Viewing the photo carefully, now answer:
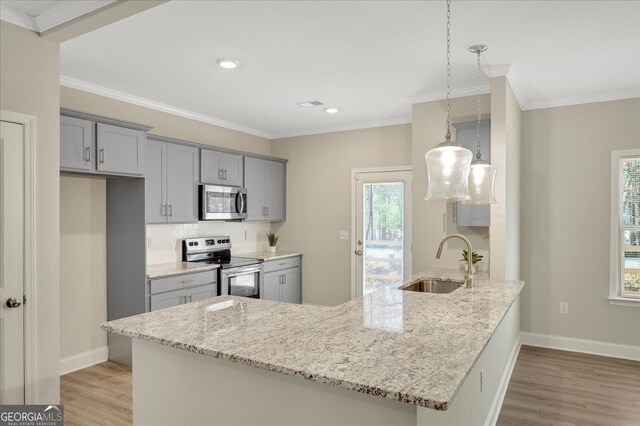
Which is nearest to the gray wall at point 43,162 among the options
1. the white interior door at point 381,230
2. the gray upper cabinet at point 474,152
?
the gray upper cabinet at point 474,152

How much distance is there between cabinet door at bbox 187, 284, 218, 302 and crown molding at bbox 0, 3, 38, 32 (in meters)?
2.57

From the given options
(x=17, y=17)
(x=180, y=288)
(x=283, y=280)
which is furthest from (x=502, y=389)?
(x=17, y=17)

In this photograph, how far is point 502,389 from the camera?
10.9 feet

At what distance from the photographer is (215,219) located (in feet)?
16.3

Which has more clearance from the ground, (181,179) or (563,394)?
(181,179)

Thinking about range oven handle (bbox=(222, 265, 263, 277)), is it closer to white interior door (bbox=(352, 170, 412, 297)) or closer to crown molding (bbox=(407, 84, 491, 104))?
white interior door (bbox=(352, 170, 412, 297))

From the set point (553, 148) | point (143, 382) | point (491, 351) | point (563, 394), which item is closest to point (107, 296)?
point (143, 382)

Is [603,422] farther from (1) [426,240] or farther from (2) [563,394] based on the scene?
(1) [426,240]

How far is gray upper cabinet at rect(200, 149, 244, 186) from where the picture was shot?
4906 millimetres

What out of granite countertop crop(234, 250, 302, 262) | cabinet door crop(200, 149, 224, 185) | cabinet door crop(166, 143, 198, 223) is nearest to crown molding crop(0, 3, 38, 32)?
cabinet door crop(166, 143, 198, 223)

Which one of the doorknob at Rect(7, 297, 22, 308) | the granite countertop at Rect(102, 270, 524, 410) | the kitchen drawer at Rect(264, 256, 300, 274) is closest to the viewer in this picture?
the granite countertop at Rect(102, 270, 524, 410)

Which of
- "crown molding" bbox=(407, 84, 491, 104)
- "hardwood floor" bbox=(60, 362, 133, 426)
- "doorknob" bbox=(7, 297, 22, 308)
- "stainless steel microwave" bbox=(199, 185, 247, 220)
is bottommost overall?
"hardwood floor" bbox=(60, 362, 133, 426)

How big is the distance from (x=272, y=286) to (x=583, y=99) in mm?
4068

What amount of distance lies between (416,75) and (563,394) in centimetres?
289
